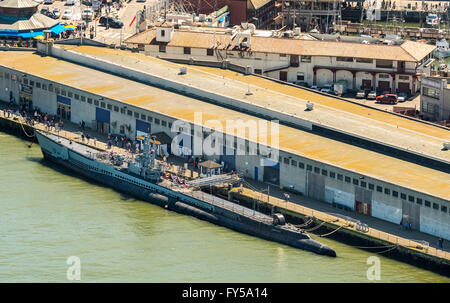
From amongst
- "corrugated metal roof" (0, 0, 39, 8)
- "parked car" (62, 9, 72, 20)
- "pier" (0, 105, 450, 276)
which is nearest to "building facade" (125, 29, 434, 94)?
"corrugated metal roof" (0, 0, 39, 8)

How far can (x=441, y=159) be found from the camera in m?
110

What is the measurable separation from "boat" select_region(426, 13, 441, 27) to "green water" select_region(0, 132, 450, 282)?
302 feet

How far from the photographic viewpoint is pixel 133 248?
102 m

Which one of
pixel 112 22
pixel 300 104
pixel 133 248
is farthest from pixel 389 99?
pixel 133 248

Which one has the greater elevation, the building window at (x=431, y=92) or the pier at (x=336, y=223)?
A: the building window at (x=431, y=92)

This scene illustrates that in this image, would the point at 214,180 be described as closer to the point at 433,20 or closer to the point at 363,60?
the point at 363,60

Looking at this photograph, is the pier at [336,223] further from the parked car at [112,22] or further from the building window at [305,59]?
the parked car at [112,22]

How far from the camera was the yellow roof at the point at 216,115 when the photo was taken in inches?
4220

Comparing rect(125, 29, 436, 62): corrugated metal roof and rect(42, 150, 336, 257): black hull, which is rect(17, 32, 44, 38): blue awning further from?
rect(42, 150, 336, 257): black hull

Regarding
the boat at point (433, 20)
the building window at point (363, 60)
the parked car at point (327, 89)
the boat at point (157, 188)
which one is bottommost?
the boat at point (157, 188)

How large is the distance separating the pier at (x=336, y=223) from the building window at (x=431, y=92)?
30.2 metres

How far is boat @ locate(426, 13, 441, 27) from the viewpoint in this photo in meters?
195

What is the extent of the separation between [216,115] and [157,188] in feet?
41.6

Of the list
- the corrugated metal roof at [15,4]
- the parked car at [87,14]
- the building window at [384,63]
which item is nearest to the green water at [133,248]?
the building window at [384,63]
